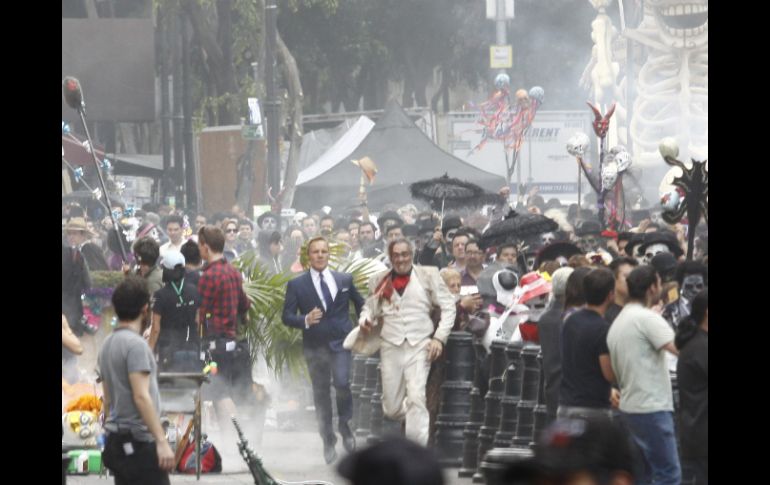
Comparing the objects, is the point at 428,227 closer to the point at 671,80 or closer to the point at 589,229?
the point at 589,229

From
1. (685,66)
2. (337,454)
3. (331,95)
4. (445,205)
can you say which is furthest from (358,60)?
(337,454)

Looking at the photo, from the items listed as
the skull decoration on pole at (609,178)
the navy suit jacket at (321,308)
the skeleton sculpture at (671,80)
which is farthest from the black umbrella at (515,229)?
the skeleton sculpture at (671,80)

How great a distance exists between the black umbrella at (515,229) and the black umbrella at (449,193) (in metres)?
5.08

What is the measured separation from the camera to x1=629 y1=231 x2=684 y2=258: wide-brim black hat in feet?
46.0

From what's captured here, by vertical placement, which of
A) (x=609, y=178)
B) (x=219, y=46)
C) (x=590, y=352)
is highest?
(x=219, y=46)

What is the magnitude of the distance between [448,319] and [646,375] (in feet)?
11.5

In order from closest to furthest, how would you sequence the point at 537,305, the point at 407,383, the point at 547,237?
the point at 537,305, the point at 407,383, the point at 547,237

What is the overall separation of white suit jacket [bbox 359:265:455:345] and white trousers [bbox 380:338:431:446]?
0.06 meters

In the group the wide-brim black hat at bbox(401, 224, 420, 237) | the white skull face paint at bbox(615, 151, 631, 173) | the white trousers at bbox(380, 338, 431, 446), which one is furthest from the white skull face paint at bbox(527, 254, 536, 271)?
the white skull face paint at bbox(615, 151, 631, 173)

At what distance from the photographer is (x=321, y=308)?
13609 mm

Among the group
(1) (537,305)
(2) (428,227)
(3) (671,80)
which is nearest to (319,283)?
(1) (537,305)

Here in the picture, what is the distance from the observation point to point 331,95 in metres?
62.6
